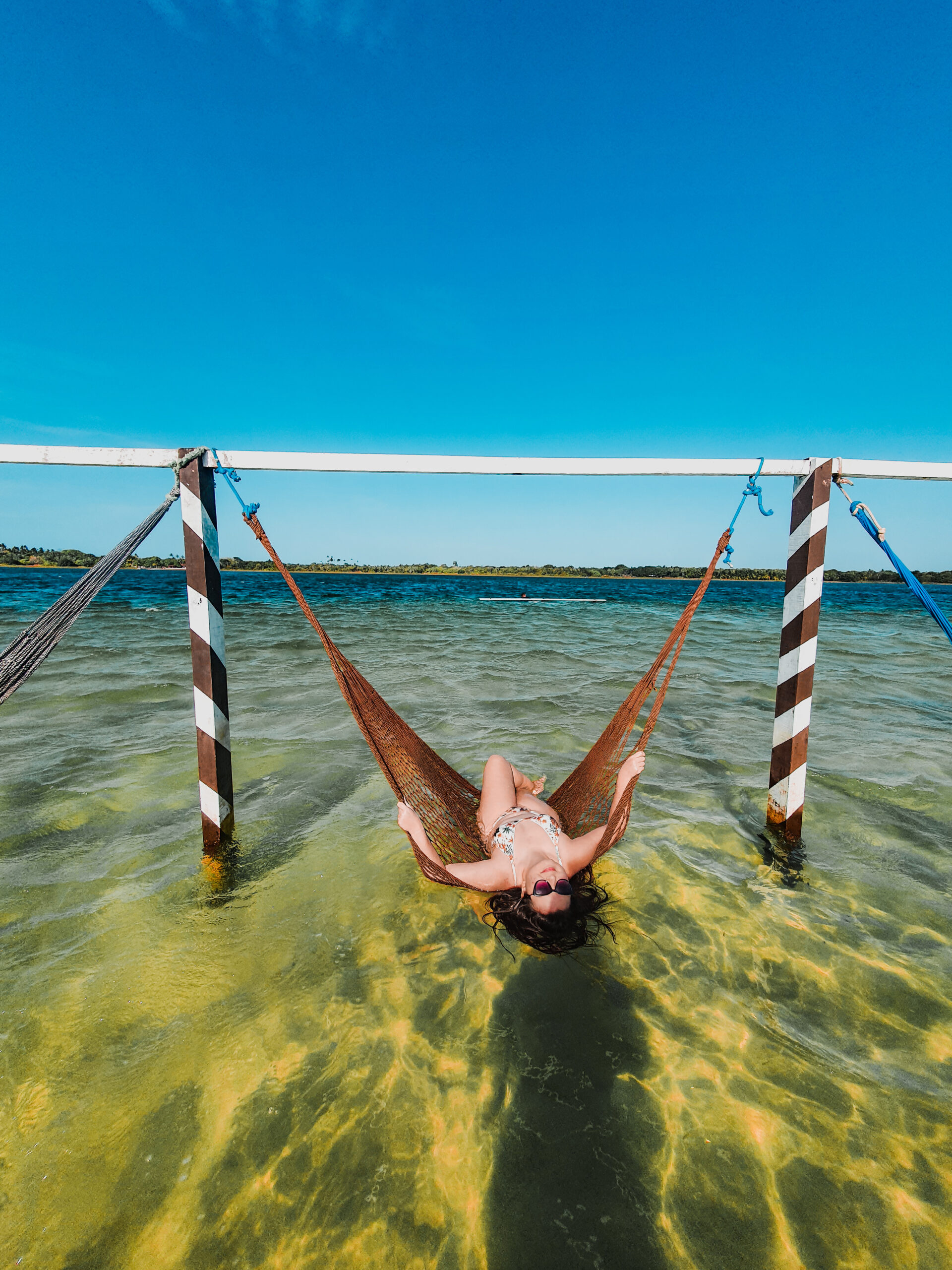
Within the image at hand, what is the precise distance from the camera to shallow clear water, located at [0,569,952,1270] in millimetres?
1386

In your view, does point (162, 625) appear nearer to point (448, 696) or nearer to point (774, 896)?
point (448, 696)

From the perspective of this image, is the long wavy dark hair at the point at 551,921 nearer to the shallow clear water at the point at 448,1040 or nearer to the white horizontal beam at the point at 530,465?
the shallow clear water at the point at 448,1040

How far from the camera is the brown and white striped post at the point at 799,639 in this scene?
9.03ft

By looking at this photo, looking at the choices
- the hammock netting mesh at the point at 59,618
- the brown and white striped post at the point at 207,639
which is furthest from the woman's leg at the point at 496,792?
the hammock netting mesh at the point at 59,618

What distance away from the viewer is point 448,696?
Result: 7070 mm

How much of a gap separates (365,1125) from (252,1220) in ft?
1.09

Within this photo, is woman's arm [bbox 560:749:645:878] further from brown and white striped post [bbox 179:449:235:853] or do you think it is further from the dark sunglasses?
brown and white striped post [bbox 179:449:235:853]

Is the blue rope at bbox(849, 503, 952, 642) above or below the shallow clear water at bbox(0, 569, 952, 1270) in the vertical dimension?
above

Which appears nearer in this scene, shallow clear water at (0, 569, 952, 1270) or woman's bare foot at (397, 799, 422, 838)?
shallow clear water at (0, 569, 952, 1270)

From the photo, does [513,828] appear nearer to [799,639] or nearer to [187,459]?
[799,639]

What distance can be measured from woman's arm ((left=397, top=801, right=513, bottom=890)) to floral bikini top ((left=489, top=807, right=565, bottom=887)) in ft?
0.20

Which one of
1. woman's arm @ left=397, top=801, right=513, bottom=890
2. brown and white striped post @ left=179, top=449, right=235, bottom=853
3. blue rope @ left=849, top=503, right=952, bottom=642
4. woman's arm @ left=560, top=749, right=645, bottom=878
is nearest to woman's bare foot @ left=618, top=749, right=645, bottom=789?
woman's arm @ left=560, top=749, right=645, bottom=878

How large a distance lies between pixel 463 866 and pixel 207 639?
64.6 inches

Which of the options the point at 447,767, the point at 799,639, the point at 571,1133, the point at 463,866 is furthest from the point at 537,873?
the point at 799,639
